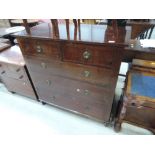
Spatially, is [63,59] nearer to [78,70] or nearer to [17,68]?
[78,70]

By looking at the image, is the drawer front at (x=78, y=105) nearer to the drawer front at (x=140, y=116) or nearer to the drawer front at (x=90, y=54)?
the drawer front at (x=140, y=116)

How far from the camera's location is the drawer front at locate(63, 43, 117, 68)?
93 centimetres

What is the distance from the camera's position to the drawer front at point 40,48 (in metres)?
1.09

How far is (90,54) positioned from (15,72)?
3.38 ft

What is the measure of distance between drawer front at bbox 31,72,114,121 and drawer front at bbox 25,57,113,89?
0.06 m

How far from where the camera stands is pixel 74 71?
45.6 inches

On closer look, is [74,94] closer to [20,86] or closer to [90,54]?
[90,54]

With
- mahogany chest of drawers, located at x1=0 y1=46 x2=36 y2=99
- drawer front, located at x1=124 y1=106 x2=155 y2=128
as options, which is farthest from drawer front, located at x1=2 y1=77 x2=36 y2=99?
drawer front, located at x1=124 y1=106 x2=155 y2=128

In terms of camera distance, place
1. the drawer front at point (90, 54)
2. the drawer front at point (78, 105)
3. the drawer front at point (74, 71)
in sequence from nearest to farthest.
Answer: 1. the drawer front at point (90, 54)
2. the drawer front at point (74, 71)
3. the drawer front at point (78, 105)

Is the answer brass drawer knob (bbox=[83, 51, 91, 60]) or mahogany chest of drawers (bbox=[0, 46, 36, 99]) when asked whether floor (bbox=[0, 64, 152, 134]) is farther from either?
brass drawer knob (bbox=[83, 51, 91, 60])

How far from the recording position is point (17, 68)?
1.52 metres

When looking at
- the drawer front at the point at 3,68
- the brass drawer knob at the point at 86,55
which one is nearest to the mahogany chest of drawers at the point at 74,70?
the brass drawer knob at the point at 86,55

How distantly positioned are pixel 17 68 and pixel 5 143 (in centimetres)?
80
